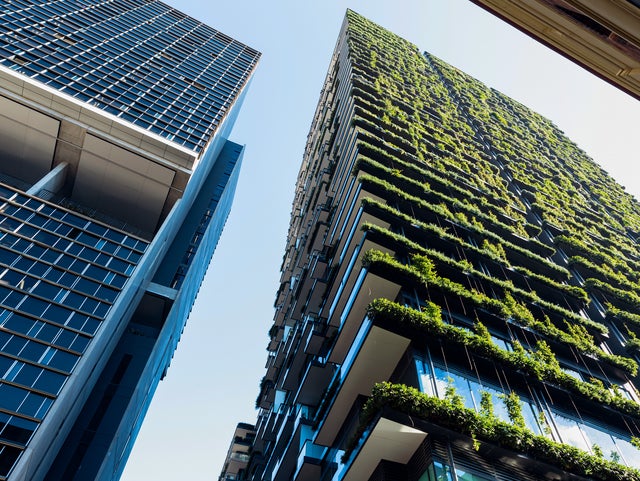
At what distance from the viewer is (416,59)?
67.0m

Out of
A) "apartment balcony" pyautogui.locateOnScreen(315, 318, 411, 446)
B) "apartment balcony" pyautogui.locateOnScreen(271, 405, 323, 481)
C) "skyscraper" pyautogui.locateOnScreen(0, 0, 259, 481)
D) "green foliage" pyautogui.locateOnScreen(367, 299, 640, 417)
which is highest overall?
"green foliage" pyautogui.locateOnScreen(367, 299, 640, 417)

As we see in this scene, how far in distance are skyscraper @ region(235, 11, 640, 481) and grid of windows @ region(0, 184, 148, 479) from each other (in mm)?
15064

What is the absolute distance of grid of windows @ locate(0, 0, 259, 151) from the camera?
51947 millimetres

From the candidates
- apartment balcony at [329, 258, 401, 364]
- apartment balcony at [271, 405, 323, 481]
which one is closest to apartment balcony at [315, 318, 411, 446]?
apartment balcony at [271, 405, 323, 481]

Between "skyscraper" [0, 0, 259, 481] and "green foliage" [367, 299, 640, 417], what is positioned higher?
"green foliage" [367, 299, 640, 417]

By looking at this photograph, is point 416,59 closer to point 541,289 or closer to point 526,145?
point 526,145

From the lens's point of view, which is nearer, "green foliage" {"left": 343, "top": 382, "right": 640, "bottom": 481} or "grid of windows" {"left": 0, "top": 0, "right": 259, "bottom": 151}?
"green foliage" {"left": 343, "top": 382, "right": 640, "bottom": 481}

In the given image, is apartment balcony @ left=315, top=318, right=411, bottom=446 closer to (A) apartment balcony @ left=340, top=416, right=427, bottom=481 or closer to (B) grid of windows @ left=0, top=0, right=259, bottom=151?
(A) apartment balcony @ left=340, top=416, right=427, bottom=481

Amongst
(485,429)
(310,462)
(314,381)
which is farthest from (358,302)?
(485,429)

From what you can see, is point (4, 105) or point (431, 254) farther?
point (4, 105)

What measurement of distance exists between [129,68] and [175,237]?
82.7 feet

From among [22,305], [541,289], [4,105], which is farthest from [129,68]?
[541,289]

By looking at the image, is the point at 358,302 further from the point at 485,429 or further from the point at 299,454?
the point at 485,429

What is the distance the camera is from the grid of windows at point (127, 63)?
2045 inches
